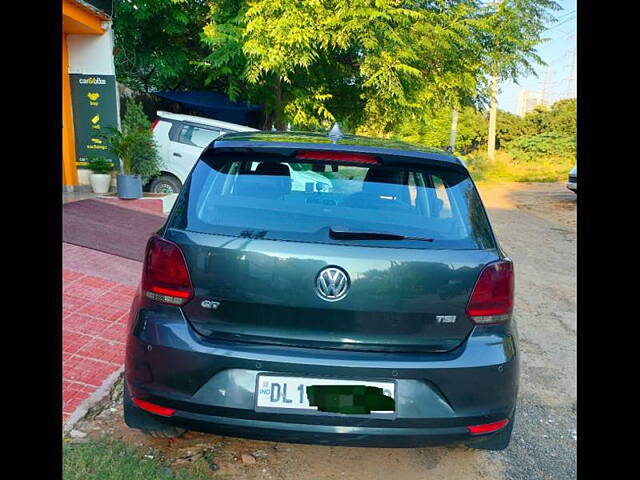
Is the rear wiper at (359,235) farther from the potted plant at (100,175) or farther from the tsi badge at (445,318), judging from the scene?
the potted plant at (100,175)

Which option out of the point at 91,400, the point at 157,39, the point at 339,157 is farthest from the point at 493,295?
the point at 157,39

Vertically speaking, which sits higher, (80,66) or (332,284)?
(80,66)

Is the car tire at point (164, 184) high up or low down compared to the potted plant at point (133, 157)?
down

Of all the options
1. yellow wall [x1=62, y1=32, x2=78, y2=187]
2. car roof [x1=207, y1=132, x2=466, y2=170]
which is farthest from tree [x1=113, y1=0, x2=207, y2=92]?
car roof [x1=207, y1=132, x2=466, y2=170]

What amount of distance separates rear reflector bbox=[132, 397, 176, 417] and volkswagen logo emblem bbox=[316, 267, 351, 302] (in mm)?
748

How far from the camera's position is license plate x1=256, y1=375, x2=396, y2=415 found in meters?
1.93

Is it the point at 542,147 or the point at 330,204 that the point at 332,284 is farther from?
the point at 542,147

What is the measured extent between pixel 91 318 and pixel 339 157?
2867mm

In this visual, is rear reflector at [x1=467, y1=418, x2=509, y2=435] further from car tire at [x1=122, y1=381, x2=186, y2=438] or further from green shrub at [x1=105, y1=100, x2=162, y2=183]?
green shrub at [x1=105, y1=100, x2=162, y2=183]

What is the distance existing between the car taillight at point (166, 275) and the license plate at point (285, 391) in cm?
Result: 45

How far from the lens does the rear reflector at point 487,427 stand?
2.05 metres

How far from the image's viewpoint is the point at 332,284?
195 centimetres

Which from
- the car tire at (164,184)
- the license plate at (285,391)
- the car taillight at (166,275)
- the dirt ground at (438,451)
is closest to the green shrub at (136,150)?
the car tire at (164,184)
